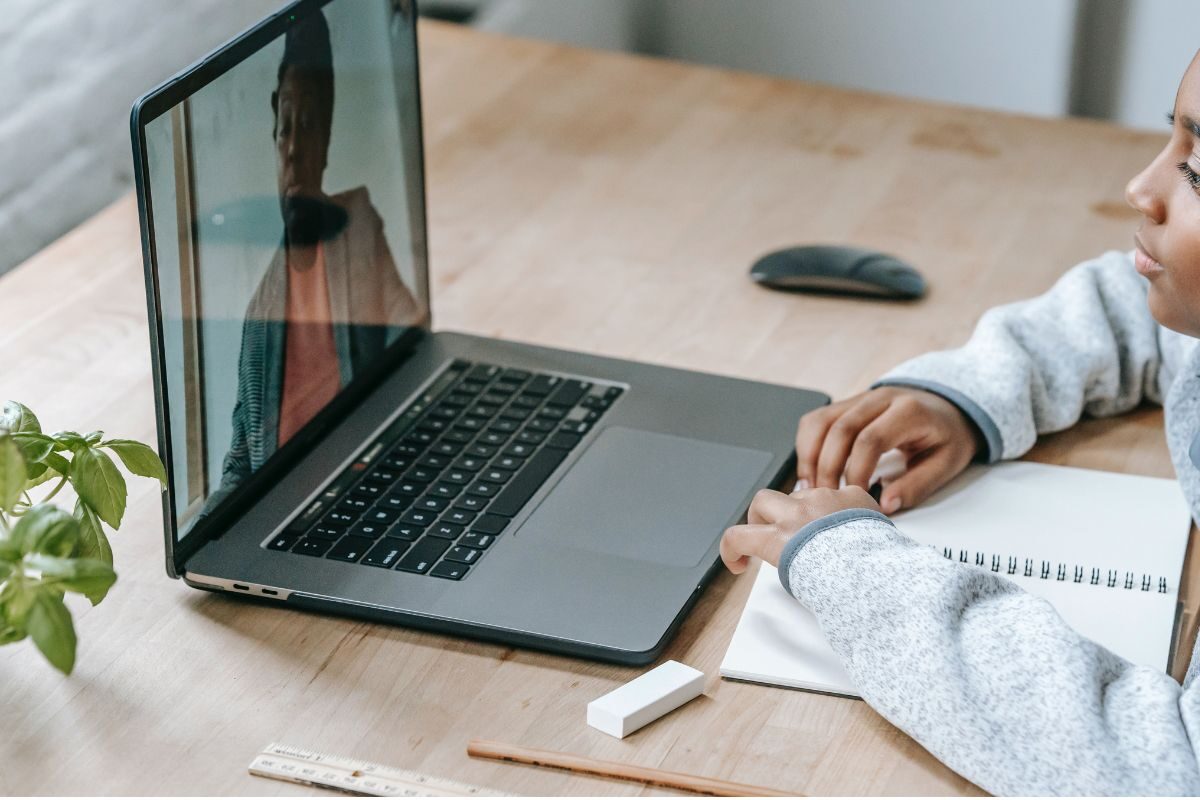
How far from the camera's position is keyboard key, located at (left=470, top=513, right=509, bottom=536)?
901 millimetres

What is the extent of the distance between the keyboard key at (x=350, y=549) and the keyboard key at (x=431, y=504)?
46 millimetres

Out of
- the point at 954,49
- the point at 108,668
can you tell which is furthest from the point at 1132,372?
the point at 954,49

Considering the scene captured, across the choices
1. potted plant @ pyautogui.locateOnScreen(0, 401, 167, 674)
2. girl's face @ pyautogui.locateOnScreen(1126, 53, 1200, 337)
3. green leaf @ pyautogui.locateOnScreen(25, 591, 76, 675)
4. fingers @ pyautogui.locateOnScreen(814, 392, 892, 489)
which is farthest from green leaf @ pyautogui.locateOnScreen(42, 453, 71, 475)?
girl's face @ pyautogui.locateOnScreen(1126, 53, 1200, 337)

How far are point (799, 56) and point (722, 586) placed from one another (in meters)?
1.99

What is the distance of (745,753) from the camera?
744 mm

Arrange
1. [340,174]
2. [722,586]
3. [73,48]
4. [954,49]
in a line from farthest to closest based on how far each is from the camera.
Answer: [954,49] < [73,48] < [340,174] < [722,586]

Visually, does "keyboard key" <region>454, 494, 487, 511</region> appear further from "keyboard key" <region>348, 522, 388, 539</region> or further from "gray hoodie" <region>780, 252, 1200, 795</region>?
"gray hoodie" <region>780, 252, 1200, 795</region>

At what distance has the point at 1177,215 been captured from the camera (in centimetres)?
84

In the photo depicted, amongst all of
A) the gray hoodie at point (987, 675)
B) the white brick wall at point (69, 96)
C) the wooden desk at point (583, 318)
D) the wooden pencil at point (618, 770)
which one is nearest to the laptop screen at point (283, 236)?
Answer: the wooden desk at point (583, 318)

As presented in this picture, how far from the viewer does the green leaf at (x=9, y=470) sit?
0.65 metres

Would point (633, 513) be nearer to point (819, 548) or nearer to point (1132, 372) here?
point (819, 548)

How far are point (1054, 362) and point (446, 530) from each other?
45 centimetres

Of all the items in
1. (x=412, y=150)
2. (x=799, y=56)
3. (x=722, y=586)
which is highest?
(x=412, y=150)

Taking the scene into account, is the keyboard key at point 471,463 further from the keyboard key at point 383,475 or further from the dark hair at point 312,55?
the dark hair at point 312,55
